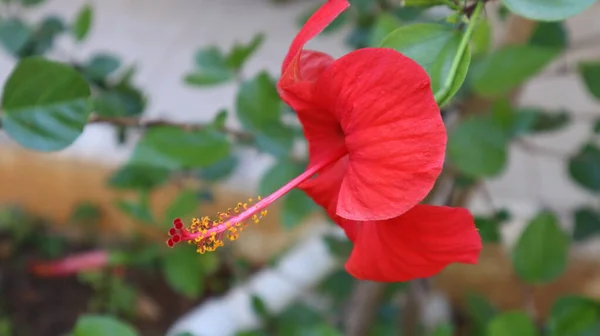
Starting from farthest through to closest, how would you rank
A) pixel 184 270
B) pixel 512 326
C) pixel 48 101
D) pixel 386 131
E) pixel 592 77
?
pixel 184 270 → pixel 592 77 → pixel 512 326 → pixel 48 101 → pixel 386 131

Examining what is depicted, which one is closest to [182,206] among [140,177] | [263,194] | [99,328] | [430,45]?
[140,177]

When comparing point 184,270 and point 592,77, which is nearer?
point 592,77

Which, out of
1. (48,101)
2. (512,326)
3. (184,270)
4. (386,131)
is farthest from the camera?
(184,270)

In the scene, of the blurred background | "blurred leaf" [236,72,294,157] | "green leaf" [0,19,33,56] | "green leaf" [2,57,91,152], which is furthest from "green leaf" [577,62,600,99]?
"green leaf" [0,19,33,56]

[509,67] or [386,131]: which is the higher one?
[386,131]

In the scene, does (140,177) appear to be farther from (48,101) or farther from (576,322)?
(576,322)

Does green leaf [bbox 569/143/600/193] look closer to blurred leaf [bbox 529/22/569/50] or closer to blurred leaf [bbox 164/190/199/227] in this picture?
blurred leaf [bbox 529/22/569/50]

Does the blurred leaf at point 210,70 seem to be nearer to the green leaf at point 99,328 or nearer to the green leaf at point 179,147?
the green leaf at point 179,147
